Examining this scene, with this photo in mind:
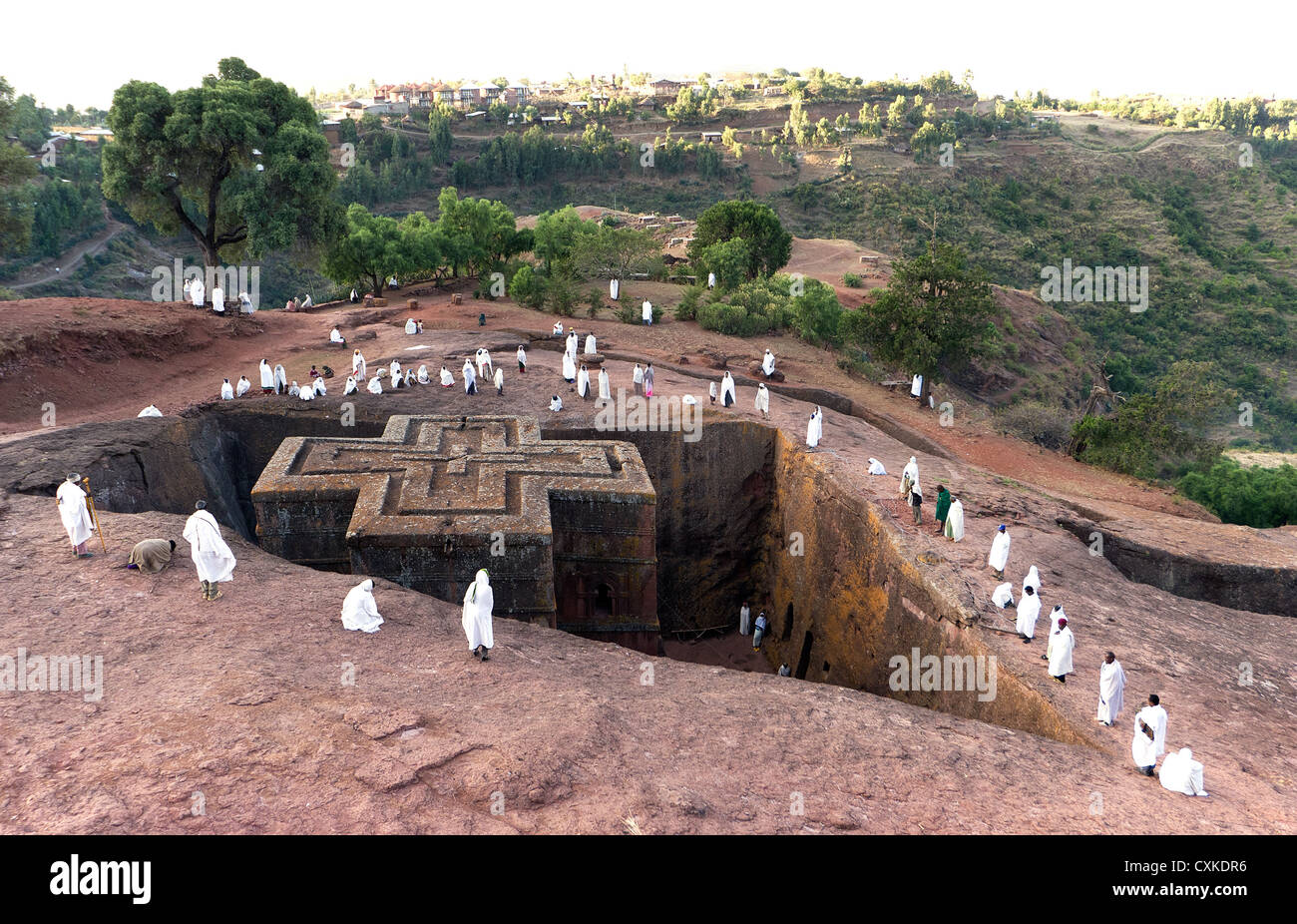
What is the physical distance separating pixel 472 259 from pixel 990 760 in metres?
34.7

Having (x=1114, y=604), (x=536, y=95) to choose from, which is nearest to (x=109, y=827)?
(x=1114, y=604)

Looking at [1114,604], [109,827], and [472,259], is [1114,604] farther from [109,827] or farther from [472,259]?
[472,259]

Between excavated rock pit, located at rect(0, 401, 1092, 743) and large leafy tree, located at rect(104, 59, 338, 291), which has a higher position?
large leafy tree, located at rect(104, 59, 338, 291)

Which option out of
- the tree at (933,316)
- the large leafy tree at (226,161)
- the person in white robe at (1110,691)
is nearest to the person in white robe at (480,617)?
the person in white robe at (1110,691)

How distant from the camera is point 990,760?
8.83 m

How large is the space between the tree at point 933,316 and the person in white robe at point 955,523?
13303mm

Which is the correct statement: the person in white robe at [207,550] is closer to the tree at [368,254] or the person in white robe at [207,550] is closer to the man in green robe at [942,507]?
the man in green robe at [942,507]

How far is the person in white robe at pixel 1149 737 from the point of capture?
867cm

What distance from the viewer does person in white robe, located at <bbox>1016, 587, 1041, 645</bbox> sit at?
11.3 meters

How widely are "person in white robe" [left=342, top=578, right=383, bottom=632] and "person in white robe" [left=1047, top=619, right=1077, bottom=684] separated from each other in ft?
28.1

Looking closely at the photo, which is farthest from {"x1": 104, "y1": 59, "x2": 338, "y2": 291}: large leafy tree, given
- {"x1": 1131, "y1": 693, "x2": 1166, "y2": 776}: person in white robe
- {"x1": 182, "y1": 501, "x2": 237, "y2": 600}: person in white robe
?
{"x1": 1131, "y1": 693, "x2": 1166, "y2": 776}: person in white robe

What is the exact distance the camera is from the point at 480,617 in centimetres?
980

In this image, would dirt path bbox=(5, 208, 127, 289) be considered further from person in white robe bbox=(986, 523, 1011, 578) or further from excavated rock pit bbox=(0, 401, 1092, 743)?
person in white robe bbox=(986, 523, 1011, 578)

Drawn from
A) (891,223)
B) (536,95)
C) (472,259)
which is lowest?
(472,259)
